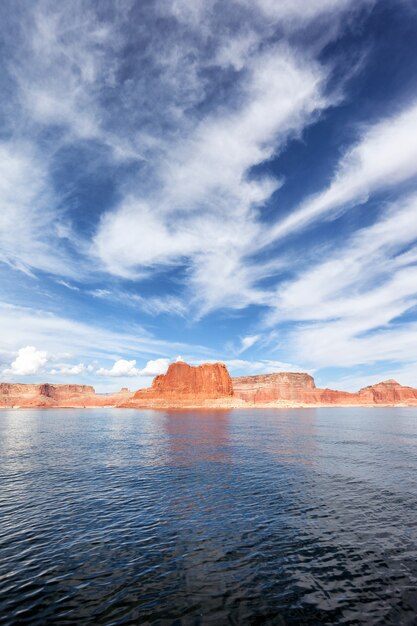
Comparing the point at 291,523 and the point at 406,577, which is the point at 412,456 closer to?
the point at 291,523

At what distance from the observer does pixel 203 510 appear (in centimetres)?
2177

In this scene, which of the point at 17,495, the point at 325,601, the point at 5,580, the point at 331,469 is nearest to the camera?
the point at 325,601

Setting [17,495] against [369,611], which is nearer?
[369,611]

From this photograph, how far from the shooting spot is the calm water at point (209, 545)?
1185cm

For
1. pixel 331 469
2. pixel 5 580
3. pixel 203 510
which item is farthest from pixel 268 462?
pixel 5 580

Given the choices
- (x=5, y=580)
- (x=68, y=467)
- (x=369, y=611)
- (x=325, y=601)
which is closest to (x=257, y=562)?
(x=325, y=601)

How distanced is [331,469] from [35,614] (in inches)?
1183

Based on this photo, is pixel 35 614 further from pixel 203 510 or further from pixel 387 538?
pixel 387 538

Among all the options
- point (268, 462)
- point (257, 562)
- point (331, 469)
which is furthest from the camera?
point (268, 462)

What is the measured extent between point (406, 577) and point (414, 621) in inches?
124

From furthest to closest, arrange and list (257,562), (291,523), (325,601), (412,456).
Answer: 1. (412,456)
2. (291,523)
3. (257,562)
4. (325,601)

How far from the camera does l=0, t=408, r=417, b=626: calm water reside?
38.9 feet

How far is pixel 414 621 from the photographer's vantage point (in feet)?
36.4

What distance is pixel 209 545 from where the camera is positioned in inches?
658
